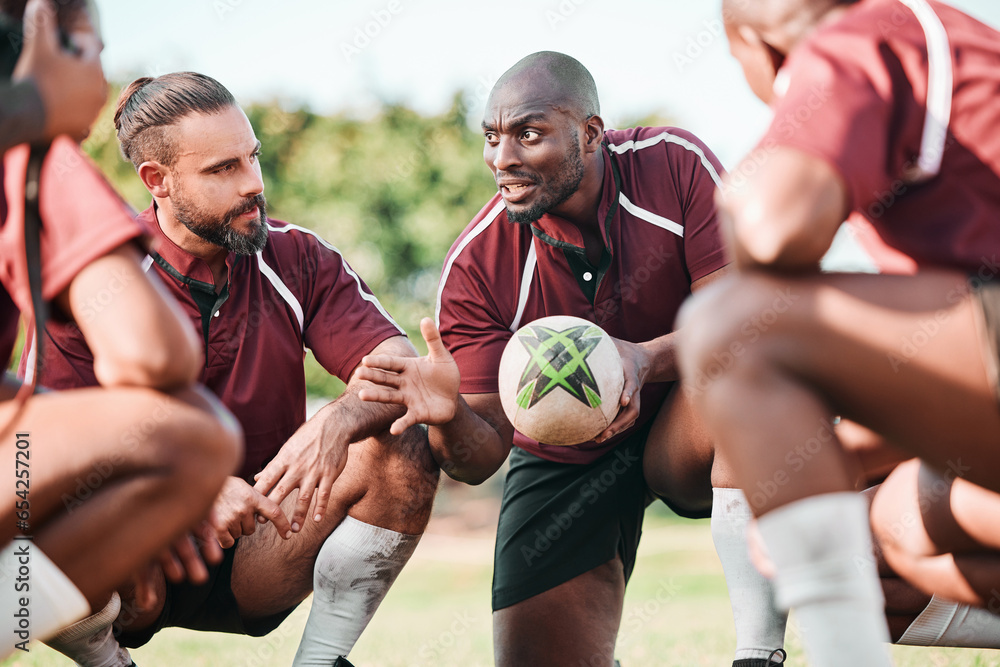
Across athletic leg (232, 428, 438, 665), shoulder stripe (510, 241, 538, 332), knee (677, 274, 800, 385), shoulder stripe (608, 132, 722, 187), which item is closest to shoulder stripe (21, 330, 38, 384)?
athletic leg (232, 428, 438, 665)

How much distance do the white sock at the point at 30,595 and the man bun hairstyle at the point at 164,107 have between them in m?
2.16

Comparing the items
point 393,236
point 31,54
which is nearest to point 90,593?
point 31,54

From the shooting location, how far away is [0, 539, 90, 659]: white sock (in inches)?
67.4

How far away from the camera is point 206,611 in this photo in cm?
308

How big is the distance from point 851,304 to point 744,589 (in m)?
1.37

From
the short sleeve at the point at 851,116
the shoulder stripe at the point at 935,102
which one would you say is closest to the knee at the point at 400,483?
the short sleeve at the point at 851,116

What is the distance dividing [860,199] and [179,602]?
8.39 ft

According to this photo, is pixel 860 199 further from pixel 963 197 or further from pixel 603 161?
pixel 603 161

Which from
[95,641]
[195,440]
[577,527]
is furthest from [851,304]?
[95,641]

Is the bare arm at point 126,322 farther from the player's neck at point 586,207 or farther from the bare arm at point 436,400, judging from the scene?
the player's neck at point 586,207

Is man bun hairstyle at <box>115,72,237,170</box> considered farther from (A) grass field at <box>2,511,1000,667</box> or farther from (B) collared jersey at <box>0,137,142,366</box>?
(A) grass field at <box>2,511,1000,667</box>

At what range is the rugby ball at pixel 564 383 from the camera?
2941mm

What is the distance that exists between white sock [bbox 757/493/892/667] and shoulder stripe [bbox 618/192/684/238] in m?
2.14

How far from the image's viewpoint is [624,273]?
3611 millimetres
